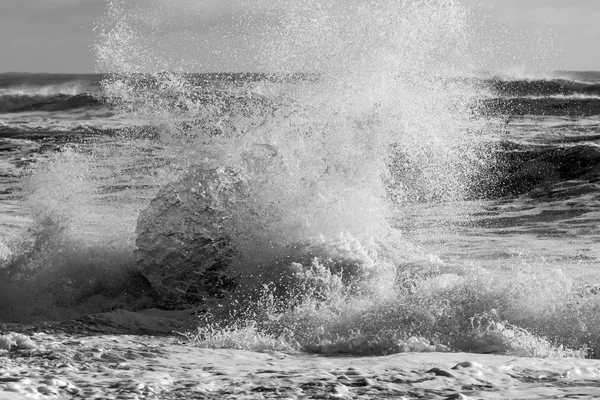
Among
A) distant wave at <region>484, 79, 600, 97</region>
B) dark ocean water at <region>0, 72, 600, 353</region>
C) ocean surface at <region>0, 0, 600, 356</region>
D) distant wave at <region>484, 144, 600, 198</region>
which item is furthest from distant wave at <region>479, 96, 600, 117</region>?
ocean surface at <region>0, 0, 600, 356</region>

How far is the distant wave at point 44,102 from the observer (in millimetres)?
31172

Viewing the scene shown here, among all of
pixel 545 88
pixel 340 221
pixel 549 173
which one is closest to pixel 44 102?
pixel 545 88

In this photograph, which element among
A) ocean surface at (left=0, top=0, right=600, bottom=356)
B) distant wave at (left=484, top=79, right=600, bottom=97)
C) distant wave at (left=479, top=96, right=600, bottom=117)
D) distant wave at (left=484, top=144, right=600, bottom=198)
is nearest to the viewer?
ocean surface at (left=0, top=0, right=600, bottom=356)

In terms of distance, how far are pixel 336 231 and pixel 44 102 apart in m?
28.9

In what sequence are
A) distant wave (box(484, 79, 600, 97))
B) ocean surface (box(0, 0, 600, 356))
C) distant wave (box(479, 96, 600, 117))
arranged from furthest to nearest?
distant wave (box(484, 79, 600, 97)) → distant wave (box(479, 96, 600, 117)) → ocean surface (box(0, 0, 600, 356))

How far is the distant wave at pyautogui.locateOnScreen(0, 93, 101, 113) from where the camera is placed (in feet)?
102

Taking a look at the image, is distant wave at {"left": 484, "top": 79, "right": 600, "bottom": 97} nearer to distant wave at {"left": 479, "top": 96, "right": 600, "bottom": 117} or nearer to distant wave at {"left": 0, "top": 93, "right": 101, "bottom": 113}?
distant wave at {"left": 479, "top": 96, "right": 600, "bottom": 117}

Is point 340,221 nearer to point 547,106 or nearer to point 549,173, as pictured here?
point 549,173

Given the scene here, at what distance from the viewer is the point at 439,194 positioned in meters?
12.2

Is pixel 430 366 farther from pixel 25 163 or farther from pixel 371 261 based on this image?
pixel 25 163

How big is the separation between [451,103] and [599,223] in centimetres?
302

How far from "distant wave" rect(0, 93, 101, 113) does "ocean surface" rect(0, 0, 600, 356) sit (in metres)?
20.4

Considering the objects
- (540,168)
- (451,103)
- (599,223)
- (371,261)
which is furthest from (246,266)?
(540,168)

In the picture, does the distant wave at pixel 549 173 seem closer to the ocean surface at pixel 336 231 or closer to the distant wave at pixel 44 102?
the ocean surface at pixel 336 231
